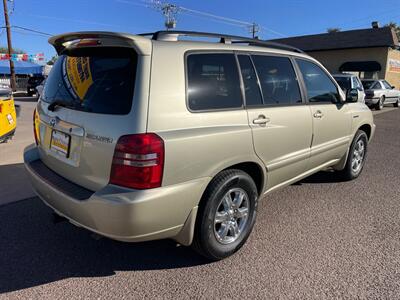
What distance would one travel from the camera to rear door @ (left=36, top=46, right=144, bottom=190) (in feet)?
8.02

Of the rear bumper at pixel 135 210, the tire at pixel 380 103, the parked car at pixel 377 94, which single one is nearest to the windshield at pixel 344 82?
the parked car at pixel 377 94

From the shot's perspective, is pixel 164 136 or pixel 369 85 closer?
pixel 164 136

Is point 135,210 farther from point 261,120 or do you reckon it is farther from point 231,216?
point 261,120

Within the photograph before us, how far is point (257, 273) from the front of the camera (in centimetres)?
289

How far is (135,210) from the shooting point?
7.75ft

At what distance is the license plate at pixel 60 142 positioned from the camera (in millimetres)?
2775

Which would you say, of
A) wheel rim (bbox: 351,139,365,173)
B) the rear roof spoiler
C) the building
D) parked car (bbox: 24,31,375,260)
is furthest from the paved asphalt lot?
the building

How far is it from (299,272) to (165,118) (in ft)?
5.58

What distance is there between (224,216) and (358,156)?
327 cm

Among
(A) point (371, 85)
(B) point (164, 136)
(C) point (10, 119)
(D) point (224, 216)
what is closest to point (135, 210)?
(B) point (164, 136)

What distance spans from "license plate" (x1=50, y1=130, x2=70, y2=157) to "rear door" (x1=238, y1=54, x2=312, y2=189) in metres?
1.56

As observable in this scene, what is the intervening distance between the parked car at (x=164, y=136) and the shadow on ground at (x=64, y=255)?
1.43 feet

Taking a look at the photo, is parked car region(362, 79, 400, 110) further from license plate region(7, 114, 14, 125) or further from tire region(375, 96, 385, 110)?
license plate region(7, 114, 14, 125)

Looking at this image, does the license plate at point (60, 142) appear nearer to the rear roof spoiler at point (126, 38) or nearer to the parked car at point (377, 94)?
the rear roof spoiler at point (126, 38)
